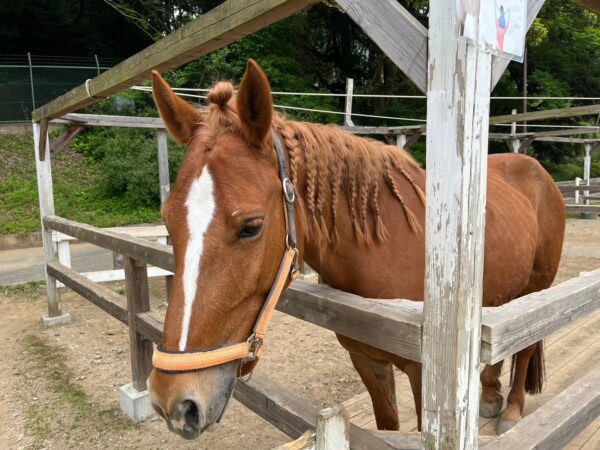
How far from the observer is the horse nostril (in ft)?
3.77

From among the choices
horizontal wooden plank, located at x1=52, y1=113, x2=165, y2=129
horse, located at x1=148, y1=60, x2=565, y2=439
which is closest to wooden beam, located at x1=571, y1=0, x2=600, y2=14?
horse, located at x1=148, y1=60, x2=565, y2=439

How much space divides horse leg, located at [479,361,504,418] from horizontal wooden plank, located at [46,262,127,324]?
8.81 ft

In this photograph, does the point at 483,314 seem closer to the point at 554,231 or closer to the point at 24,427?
the point at 554,231

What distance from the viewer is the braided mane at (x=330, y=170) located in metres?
1.47

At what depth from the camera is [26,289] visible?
665 centimetres

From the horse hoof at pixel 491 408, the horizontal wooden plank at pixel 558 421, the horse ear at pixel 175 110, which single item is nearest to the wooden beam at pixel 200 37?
the horse ear at pixel 175 110

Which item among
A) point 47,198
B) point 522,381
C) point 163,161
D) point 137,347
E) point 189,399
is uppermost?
point 163,161

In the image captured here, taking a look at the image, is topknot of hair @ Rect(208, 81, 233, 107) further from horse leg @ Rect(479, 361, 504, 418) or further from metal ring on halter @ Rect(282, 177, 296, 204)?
horse leg @ Rect(479, 361, 504, 418)

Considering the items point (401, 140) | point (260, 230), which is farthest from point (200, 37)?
point (401, 140)

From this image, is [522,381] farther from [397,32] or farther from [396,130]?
[396,130]

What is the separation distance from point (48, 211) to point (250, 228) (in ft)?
15.8

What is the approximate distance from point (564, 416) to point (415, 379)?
0.52 m

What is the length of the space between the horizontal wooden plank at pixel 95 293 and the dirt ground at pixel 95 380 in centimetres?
67

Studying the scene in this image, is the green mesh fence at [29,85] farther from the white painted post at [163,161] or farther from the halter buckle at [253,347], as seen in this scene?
the halter buckle at [253,347]
